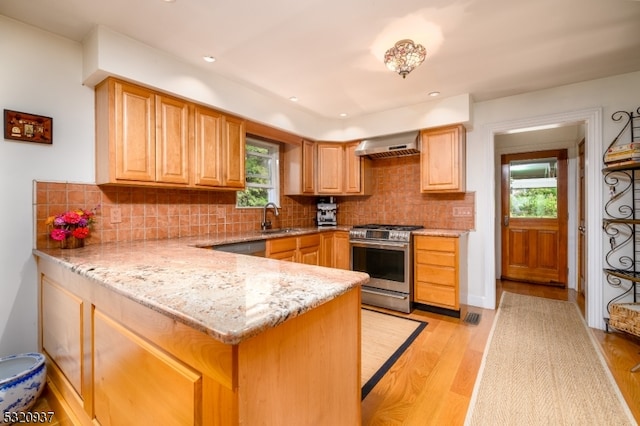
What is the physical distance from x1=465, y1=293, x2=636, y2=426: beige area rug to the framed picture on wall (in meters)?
3.21

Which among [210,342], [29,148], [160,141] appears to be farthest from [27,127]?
[210,342]

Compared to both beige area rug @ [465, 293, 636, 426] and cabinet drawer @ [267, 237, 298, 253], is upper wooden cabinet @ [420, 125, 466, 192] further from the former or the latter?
cabinet drawer @ [267, 237, 298, 253]

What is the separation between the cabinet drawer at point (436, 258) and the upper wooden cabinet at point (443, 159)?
2.54ft

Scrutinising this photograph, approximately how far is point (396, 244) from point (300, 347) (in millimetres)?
2470

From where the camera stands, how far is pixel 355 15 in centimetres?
184

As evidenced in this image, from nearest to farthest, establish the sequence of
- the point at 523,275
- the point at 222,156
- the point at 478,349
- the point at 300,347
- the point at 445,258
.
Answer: the point at 300,347 < the point at 478,349 < the point at 222,156 < the point at 445,258 < the point at 523,275

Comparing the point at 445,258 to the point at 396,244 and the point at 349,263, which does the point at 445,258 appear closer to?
the point at 396,244

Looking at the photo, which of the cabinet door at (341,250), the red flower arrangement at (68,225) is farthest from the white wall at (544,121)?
the red flower arrangement at (68,225)

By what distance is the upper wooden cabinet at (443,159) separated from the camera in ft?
10.8

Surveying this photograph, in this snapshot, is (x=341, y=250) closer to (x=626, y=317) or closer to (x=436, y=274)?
(x=436, y=274)

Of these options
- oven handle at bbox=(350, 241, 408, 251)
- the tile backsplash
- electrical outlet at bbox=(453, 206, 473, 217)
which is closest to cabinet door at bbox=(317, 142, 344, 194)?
the tile backsplash

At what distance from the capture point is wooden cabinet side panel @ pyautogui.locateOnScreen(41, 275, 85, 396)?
141 centimetres

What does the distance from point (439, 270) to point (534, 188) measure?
2534mm

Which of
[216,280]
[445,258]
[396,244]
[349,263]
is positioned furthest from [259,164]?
[216,280]
